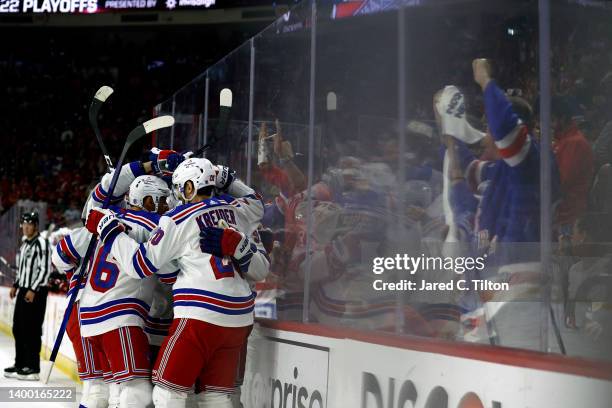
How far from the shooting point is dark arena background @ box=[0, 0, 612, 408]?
70.1 inches

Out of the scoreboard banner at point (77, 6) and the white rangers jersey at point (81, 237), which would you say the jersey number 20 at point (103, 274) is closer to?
the white rangers jersey at point (81, 237)

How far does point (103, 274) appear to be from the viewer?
332cm

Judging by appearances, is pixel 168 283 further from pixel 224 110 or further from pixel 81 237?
pixel 224 110

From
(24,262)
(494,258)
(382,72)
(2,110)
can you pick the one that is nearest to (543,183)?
(494,258)

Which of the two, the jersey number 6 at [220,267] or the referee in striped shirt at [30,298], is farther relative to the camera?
the referee in striped shirt at [30,298]

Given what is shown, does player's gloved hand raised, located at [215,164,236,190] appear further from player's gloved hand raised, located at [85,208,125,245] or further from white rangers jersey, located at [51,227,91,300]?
white rangers jersey, located at [51,227,91,300]

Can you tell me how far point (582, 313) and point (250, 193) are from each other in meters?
1.72

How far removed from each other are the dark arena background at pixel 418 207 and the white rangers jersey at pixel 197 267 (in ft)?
0.06

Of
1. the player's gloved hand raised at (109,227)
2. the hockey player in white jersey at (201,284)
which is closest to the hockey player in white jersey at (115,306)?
the player's gloved hand raised at (109,227)

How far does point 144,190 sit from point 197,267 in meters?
0.65

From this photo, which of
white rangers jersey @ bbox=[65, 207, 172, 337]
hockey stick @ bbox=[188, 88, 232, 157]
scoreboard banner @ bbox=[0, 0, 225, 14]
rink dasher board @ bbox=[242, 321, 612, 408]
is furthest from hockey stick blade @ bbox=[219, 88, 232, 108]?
scoreboard banner @ bbox=[0, 0, 225, 14]

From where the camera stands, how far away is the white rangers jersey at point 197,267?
284 centimetres

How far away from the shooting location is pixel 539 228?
6.11 feet

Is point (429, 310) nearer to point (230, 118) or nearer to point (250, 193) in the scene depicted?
point (250, 193)
